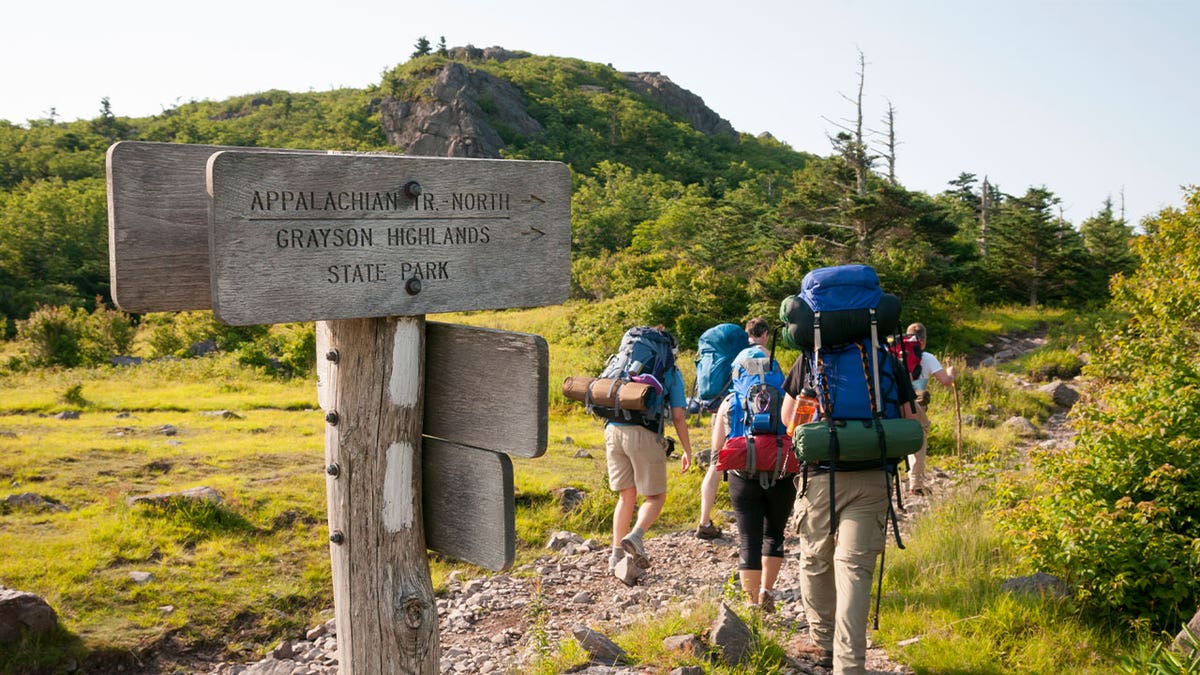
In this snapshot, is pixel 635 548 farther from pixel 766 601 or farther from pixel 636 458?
pixel 766 601

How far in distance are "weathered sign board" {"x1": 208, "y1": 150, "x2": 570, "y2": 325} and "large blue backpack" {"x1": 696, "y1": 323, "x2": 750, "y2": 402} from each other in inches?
156

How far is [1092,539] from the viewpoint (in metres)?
4.57

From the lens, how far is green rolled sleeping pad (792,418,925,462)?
3852mm

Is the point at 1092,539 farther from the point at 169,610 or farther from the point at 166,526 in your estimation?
the point at 166,526

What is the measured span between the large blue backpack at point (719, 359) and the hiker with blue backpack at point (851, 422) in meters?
2.09

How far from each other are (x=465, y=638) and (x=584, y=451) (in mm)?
4741

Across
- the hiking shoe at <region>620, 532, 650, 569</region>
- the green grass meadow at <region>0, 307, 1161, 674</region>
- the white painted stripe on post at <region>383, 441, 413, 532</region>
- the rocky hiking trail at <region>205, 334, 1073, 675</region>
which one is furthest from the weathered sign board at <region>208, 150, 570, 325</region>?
the hiking shoe at <region>620, 532, 650, 569</region>

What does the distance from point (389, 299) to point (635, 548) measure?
448cm

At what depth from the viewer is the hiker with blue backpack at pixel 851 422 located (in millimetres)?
3877

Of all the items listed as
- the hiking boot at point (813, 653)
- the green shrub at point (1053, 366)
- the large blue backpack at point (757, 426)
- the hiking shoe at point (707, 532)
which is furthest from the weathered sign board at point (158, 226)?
the green shrub at point (1053, 366)

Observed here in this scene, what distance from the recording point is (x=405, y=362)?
2254 millimetres

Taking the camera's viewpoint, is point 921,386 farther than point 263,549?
Yes

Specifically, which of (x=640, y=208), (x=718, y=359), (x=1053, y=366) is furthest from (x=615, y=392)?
(x=640, y=208)

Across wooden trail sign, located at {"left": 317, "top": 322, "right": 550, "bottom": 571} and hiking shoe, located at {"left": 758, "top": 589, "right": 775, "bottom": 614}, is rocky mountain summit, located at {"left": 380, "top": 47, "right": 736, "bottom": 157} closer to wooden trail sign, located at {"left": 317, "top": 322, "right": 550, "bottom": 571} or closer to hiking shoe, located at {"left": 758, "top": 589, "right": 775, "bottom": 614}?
A: hiking shoe, located at {"left": 758, "top": 589, "right": 775, "bottom": 614}
